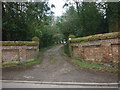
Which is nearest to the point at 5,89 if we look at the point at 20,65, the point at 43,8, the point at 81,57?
the point at 20,65

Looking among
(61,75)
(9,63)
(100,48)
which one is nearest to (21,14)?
(9,63)

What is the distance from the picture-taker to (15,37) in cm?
1274

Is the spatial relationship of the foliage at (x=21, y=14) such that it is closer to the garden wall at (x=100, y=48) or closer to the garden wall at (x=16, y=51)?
the garden wall at (x=16, y=51)

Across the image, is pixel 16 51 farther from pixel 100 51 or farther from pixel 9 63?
pixel 100 51

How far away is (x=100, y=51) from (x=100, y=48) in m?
0.26

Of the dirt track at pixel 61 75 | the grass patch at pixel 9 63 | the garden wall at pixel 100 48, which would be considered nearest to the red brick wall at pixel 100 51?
the garden wall at pixel 100 48

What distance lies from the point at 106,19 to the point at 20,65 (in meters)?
11.3

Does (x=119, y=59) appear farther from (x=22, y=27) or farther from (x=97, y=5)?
(x=22, y=27)

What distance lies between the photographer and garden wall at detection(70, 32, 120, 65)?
6.12 meters

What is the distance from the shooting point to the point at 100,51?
6.94 m

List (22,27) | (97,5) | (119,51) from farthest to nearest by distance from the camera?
(22,27)
(97,5)
(119,51)

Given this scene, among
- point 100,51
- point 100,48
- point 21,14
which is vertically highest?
point 21,14

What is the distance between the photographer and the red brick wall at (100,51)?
6148mm

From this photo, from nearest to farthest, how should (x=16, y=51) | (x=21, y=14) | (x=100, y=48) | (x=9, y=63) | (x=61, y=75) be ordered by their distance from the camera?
(x=61, y=75)
(x=100, y=48)
(x=9, y=63)
(x=16, y=51)
(x=21, y=14)
